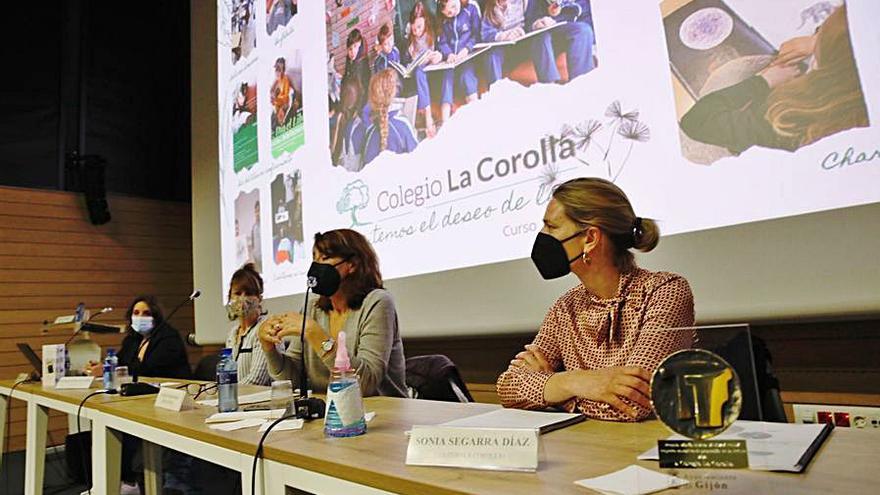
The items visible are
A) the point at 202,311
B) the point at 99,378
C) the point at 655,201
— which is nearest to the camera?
the point at 655,201

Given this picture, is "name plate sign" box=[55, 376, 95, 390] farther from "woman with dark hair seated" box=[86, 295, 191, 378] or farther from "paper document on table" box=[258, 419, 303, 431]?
"paper document on table" box=[258, 419, 303, 431]

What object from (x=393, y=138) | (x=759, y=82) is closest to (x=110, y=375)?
(x=393, y=138)

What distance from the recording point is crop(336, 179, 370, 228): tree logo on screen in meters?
2.48

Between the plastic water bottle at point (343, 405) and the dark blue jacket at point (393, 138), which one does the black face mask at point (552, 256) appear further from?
the dark blue jacket at point (393, 138)

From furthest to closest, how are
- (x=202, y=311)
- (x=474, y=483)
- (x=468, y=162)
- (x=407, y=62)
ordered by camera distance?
(x=202, y=311)
(x=407, y=62)
(x=468, y=162)
(x=474, y=483)

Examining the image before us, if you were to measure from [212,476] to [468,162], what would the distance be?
188 cm

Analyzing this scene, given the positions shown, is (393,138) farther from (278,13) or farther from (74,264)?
(74,264)

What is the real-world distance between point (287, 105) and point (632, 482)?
8.58 ft

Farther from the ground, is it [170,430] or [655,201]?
[655,201]

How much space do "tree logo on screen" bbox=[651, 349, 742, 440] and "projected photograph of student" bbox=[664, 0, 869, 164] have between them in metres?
1.01

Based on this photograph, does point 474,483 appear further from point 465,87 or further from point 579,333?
point 465,87

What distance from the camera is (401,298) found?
7.76 feet

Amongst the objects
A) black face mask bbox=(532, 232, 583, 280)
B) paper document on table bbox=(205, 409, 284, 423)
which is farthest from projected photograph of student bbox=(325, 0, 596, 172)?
paper document on table bbox=(205, 409, 284, 423)

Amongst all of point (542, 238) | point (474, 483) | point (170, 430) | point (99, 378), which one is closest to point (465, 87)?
point (542, 238)
